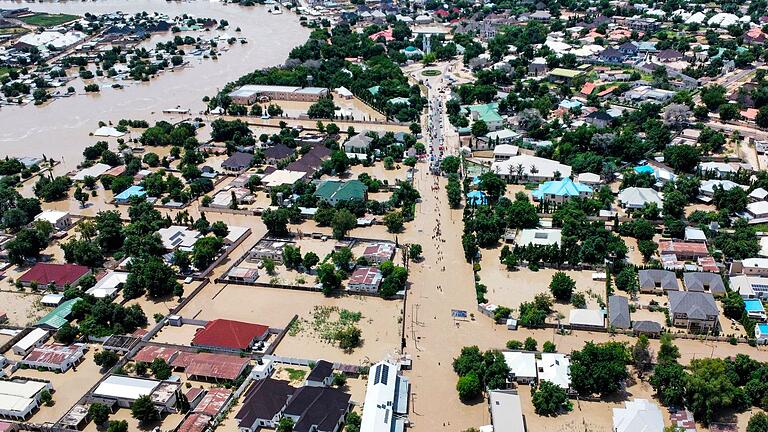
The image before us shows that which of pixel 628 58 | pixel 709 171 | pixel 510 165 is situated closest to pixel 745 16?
pixel 628 58

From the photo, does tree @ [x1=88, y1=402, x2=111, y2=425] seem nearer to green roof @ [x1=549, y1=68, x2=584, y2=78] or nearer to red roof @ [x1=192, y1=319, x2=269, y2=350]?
red roof @ [x1=192, y1=319, x2=269, y2=350]

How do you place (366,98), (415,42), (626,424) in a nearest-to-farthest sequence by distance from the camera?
(626,424)
(366,98)
(415,42)

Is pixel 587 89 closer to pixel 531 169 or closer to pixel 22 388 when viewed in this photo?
pixel 531 169

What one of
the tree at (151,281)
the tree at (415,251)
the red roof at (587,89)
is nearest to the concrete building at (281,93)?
the red roof at (587,89)

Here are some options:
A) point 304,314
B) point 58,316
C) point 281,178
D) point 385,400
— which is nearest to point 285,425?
point 385,400

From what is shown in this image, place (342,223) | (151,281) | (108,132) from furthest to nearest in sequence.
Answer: (108,132) → (342,223) → (151,281)

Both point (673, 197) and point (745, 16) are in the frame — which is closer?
point (673, 197)

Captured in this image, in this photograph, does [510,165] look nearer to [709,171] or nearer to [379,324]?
[709,171]
